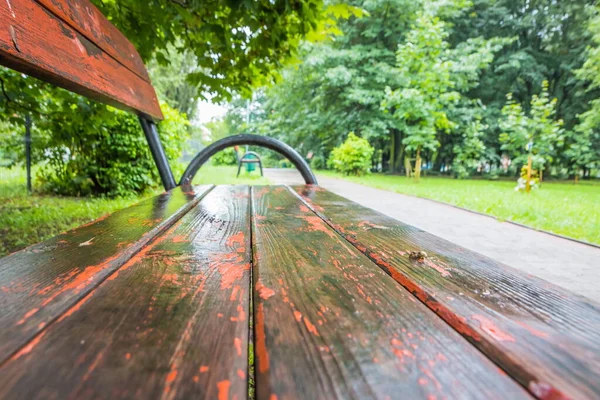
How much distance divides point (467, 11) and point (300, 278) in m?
19.8

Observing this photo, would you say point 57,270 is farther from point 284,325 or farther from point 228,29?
point 228,29

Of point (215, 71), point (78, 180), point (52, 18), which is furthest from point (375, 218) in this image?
point (78, 180)

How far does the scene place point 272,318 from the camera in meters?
0.44

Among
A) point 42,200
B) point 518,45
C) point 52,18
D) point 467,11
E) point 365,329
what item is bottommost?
point 42,200

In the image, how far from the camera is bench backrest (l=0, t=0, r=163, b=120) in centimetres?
81

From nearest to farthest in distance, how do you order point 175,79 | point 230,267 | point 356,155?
point 230,267, point 175,79, point 356,155

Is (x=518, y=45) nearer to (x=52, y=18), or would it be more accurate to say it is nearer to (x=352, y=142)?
(x=352, y=142)

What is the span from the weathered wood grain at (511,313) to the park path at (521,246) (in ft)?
4.87

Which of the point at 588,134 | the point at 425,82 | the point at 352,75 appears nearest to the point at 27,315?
the point at 425,82

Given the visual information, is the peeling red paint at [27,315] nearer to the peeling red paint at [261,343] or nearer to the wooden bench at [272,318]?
the wooden bench at [272,318]

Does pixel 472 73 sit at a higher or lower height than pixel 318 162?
higher

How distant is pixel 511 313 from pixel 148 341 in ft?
1.62

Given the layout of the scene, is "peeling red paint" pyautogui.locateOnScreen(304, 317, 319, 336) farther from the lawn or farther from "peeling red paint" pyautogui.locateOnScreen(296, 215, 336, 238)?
the lawn

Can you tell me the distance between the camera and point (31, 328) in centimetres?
41
